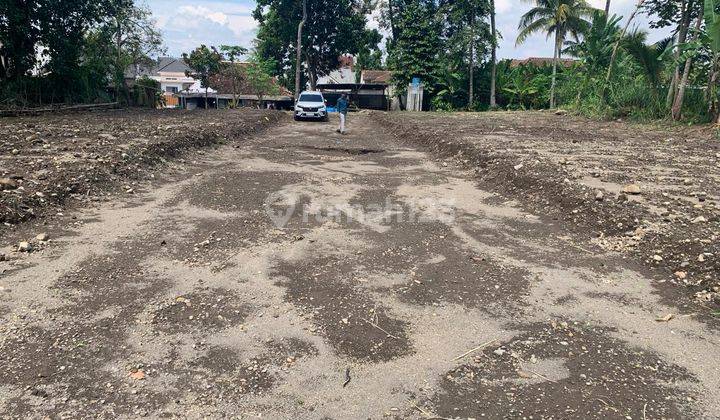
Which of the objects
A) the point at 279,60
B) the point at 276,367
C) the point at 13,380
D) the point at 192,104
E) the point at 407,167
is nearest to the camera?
the point at 13,380

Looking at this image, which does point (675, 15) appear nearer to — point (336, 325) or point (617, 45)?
point (617, 45)

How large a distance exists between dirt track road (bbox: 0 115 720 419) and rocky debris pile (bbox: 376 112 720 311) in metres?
0.60

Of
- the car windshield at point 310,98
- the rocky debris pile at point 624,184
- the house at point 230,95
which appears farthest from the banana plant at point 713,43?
the house at point 230,95

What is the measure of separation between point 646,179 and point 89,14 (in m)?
23.0

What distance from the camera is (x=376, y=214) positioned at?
750cm

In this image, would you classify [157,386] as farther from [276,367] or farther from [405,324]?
[405,324]

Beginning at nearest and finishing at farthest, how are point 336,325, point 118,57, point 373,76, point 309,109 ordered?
point 336,325, point 309,109, point 118,57, point 373,76

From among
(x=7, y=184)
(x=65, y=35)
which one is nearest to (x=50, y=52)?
(x=65, y=35)

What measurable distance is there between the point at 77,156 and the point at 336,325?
811cm

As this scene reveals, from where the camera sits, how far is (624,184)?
27.8ft

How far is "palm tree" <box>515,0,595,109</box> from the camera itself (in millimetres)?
31672

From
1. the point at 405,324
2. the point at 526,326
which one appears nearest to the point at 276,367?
the point at 405,324

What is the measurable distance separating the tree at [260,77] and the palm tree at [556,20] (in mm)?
19987

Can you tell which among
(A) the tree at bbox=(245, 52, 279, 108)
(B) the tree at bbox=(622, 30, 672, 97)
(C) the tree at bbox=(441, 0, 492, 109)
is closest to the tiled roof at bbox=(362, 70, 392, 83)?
(A) the tree at bbox=(245, 52, 279, 108)
